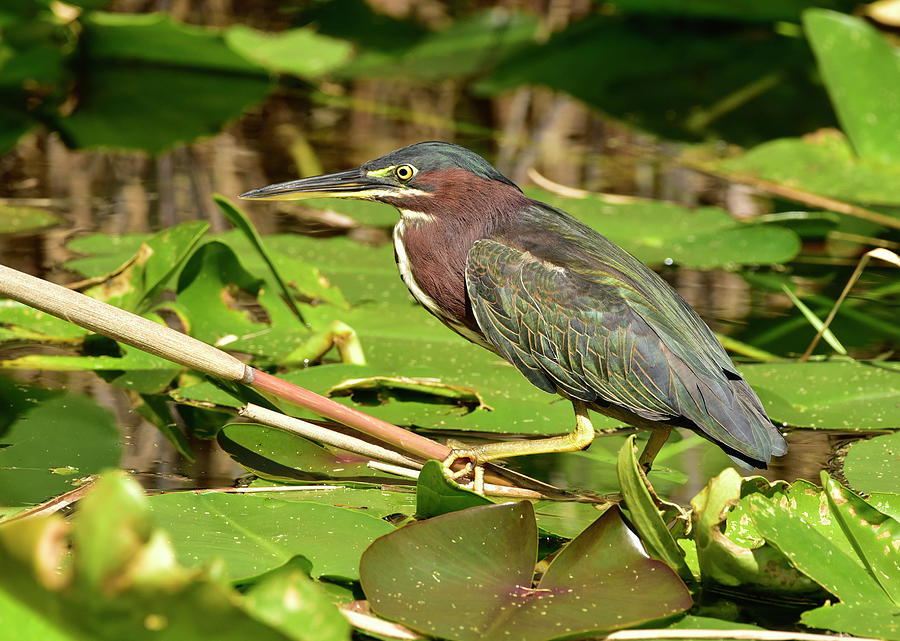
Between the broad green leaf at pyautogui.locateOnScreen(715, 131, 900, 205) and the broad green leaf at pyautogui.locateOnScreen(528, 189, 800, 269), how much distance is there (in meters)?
0.86

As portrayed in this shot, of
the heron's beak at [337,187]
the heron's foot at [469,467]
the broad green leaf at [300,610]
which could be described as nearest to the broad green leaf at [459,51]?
the heron's beak at [337,187]

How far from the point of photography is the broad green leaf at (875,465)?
238 centimetres

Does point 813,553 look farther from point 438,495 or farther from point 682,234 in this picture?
point 682,234

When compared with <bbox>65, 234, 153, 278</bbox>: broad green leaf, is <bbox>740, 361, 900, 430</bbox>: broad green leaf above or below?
above

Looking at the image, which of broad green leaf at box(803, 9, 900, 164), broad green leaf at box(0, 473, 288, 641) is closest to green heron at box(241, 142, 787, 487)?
broad green leaf at box(0, 473, 288, 641)

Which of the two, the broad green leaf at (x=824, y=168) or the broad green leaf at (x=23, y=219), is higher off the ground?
the broad green leaf at (x=824, y=168)

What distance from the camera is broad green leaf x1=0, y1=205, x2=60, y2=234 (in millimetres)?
4242

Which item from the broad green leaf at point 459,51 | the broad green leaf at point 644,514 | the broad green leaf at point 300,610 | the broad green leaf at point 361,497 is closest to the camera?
the broad green leaf at point 300,610

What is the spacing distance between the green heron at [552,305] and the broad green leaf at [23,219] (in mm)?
1996

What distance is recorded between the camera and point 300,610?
1.42 m

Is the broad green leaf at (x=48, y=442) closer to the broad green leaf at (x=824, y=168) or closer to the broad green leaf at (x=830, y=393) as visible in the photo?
the broad green leaf at (x=830, y=393)

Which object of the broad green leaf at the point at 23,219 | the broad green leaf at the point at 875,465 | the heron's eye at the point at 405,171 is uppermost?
the heron's eye at the point at 405,171

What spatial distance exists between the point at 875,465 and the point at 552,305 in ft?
2.57

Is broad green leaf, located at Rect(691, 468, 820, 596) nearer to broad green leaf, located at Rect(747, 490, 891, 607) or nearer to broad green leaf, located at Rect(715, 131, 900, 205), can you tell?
broad green leaf, located at Rect(747, 490, 891, 607)
